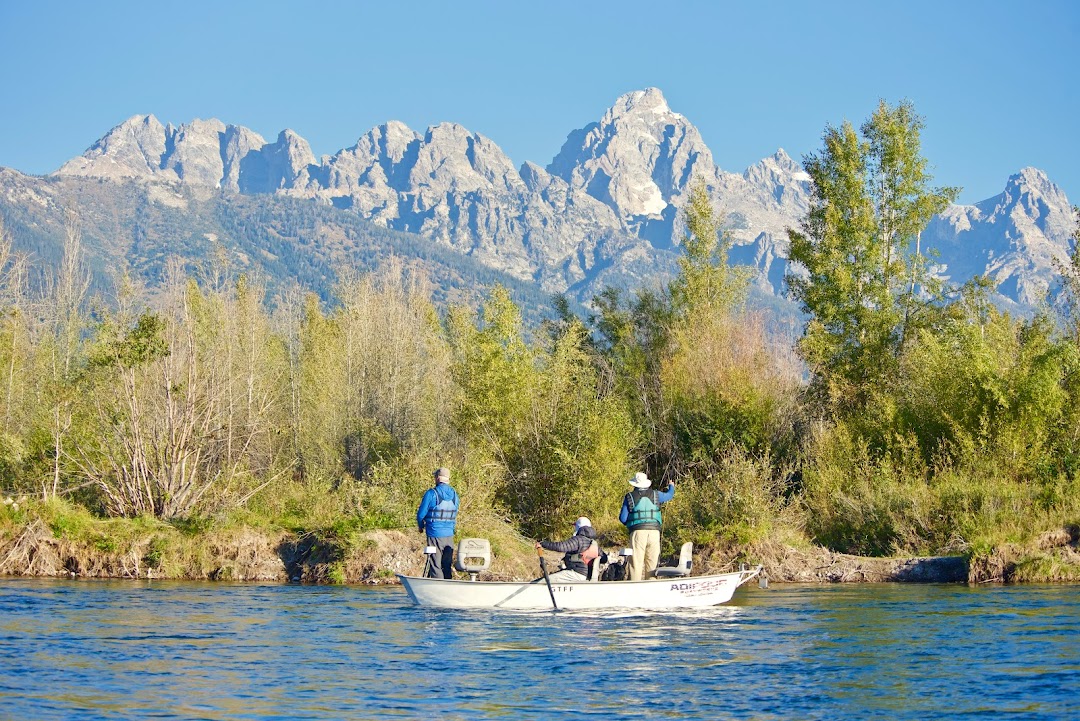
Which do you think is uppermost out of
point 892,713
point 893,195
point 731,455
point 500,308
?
point 893,195

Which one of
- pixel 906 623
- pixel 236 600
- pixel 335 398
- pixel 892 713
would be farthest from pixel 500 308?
pixel 892 713

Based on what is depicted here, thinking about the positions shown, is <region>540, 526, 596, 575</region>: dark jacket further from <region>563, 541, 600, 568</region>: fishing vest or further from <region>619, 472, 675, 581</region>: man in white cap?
<region>619, 472, 675, 581</region>: man in white cap

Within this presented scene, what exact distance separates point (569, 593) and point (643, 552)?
207 centimetres

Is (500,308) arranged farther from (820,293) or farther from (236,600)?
A: (236,600)

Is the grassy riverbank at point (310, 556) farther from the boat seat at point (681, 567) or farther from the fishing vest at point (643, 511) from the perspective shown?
the boat seat at point (681, 567)

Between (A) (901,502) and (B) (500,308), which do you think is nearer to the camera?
(A) (901,502)

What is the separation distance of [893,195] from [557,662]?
32.3 meters

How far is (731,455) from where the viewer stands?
37375 millimetres

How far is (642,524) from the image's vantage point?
24.6 meters

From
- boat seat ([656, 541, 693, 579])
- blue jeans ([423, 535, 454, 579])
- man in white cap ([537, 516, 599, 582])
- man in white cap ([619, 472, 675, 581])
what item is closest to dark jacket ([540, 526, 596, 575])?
man in white cap ([537, 516, 599, 582])

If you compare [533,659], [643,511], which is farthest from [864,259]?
[533,659]

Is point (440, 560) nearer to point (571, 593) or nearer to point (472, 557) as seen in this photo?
point (472, 557)

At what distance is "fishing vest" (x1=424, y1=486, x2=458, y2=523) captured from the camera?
2473 cm

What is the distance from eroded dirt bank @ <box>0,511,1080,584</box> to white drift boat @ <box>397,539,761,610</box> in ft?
21.7
